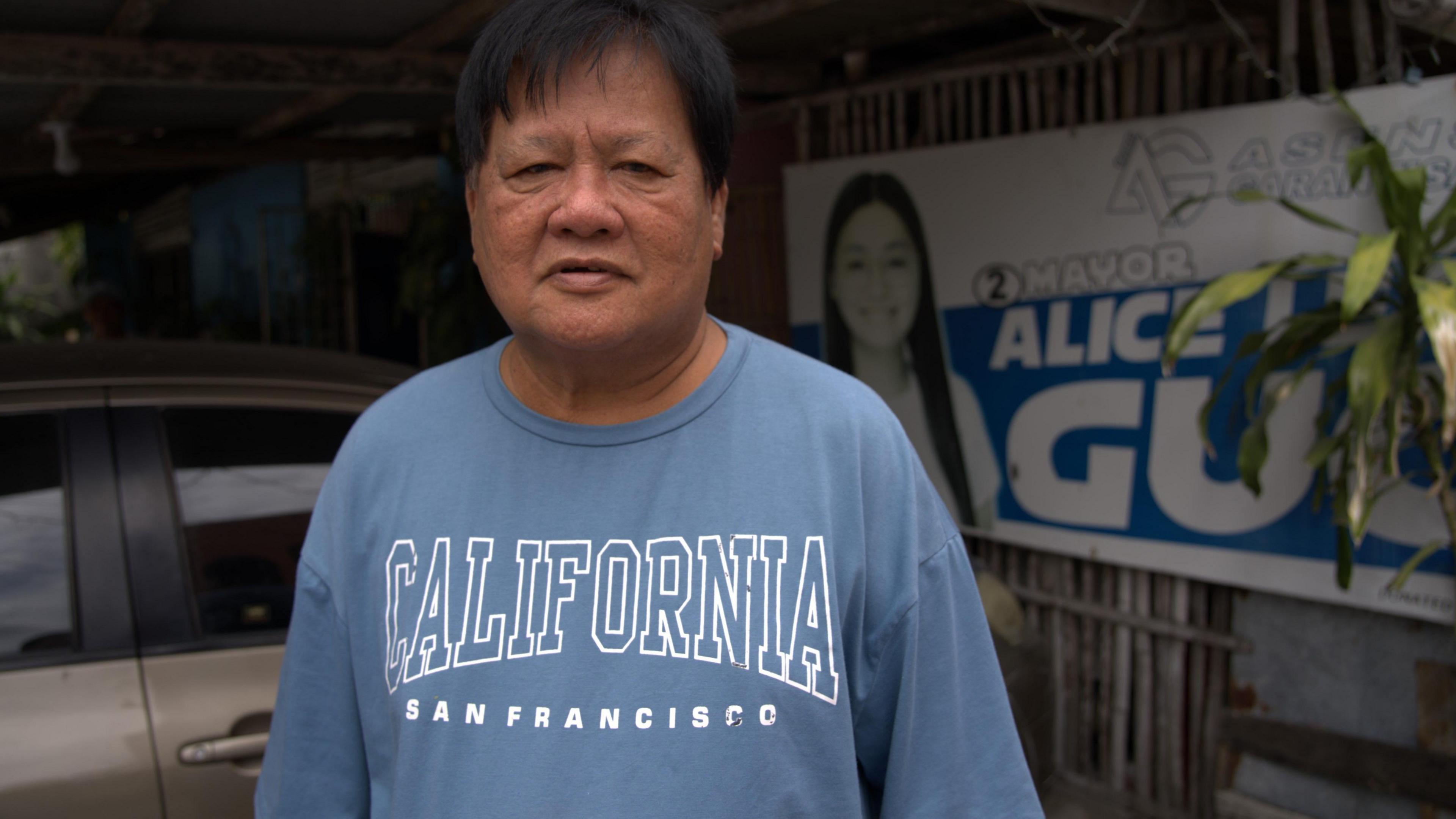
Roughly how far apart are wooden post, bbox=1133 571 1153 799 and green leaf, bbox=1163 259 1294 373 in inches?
41.9

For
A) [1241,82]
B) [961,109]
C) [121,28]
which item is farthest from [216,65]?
[1241,82]

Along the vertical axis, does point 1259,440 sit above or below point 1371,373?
below

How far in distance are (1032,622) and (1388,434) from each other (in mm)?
1617

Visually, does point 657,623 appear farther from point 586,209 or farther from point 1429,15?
point 1429,15

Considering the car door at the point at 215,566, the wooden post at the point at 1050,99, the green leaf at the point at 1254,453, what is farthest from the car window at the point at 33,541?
the wooden post at the point at 1050,99

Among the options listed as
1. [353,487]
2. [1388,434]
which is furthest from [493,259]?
[1388,434]

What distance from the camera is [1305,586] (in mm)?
3045

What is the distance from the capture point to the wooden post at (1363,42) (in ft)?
9.80

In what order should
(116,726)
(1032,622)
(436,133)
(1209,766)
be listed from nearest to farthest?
(116,726) → (1209,766) → (1032,622) → (436,133)

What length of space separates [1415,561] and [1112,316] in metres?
1.12

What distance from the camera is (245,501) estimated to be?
7.43 ft

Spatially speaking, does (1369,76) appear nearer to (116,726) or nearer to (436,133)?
(116,726)

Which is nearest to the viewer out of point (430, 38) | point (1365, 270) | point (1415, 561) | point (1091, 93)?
point (1365, 270)

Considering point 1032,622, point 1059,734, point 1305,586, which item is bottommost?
point 1059,734
